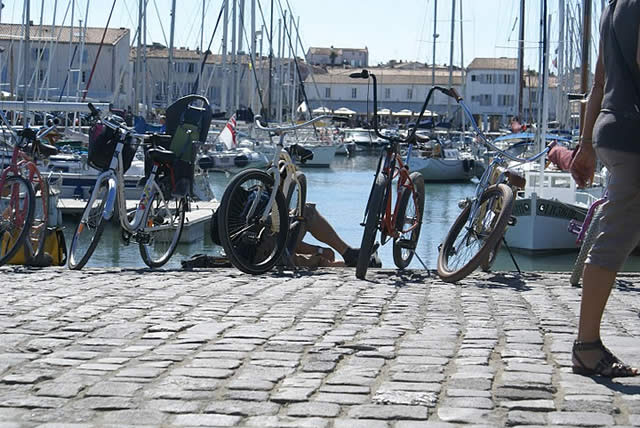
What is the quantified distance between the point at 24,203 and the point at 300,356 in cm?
542

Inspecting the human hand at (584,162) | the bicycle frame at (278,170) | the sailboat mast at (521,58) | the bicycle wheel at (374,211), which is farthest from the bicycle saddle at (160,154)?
the sailboat mast at (521,58)

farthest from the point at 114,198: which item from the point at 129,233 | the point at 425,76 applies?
the point at 425,76

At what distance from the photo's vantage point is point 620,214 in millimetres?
5035

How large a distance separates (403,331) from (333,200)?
40.2 m

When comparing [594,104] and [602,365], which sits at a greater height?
[594,104]

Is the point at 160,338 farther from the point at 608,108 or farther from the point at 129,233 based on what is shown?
the point at 129,233

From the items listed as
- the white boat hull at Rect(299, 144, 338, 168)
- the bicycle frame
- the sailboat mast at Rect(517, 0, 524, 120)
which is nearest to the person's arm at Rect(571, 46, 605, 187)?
the bicycle frame

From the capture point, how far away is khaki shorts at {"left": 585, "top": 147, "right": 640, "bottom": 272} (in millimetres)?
5023

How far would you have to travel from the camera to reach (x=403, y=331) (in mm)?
6234

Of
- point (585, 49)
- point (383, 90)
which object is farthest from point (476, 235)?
point (383, 90)

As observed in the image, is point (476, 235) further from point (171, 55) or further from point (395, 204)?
point (171, 55)

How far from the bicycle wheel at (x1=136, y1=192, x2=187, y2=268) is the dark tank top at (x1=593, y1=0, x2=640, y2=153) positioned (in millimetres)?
6076

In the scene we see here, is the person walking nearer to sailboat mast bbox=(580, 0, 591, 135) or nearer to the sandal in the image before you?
the sandal

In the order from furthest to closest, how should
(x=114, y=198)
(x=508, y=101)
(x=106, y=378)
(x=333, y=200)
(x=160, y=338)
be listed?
(x=508, y=101) < (x=333, y=200) < (x=114, y=198) < (x=160, y=338) < (x=106, y=378)
